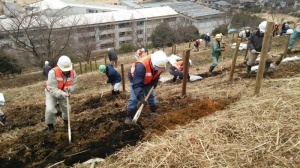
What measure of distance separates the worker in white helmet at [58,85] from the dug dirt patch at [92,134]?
419 mm

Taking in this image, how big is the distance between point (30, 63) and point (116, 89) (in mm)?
14728

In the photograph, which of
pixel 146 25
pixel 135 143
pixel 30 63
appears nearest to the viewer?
pixel 135 143

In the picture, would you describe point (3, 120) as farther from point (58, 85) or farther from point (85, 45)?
point (85, 45)

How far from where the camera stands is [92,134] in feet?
15.3

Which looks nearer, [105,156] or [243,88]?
[105,156]

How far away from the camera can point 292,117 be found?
3.77 metres

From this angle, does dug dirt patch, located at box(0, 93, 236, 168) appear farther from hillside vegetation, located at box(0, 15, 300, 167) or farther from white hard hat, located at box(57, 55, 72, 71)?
white hard hat, located at box(57, 55, 72, 71)

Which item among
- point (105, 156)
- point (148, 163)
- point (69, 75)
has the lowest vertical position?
point (105, 156)

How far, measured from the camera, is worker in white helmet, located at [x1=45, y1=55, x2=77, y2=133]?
15.6ft

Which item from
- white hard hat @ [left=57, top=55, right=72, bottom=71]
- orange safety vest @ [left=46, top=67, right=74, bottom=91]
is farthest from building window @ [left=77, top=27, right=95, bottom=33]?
white hard hat @ [left=57, top=55, right=72, bottom=71]

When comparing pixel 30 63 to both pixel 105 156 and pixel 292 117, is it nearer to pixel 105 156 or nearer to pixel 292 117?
pixel 105 156

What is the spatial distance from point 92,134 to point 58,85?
118 centimetres

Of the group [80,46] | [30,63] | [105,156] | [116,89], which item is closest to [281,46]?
[116,89]

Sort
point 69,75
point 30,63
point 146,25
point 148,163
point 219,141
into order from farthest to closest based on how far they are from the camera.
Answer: point 146,25 → point 30,63 → point 69,75 → point 219,141 → point 148,163
